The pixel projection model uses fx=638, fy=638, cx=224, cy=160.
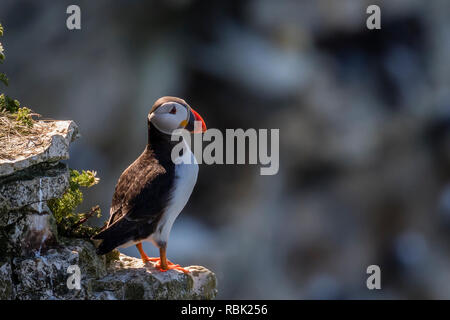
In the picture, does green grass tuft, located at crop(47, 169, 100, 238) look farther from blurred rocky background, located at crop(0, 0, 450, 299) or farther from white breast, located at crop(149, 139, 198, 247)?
blurred rocky background, located at crop(0, 0, 450, 299)

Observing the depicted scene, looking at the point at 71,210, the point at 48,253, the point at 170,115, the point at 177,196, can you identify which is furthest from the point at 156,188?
the point at 48,253

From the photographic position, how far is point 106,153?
9914mm

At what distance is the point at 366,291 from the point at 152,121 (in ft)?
26.2

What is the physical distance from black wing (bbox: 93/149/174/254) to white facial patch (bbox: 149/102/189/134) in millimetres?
255

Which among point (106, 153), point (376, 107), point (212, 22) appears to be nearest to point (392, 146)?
point (376, 107)

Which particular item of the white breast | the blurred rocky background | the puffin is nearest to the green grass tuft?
the puffin

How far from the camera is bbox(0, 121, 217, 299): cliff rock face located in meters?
3.86

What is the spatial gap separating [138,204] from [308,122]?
734cm

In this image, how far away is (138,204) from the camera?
13.5ft

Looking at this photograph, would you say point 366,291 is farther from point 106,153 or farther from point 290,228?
point 106,153

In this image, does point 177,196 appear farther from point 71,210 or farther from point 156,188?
point 71,210

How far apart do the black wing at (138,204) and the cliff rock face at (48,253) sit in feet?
0.71

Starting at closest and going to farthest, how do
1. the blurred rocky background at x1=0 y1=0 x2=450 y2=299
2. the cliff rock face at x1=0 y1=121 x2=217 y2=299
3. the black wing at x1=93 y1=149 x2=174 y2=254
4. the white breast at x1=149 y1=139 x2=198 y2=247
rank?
1. the cliff rock face at x1=0 y1=121 x2=217 y2=299
2. the black wing at x1=93 y1=149 x2=174 y2=254
3. the white breast at x1=149 y1=139 x2=198 y2=247
4. the blurred rocky background at x1=0 y1=0 x2=450 y2=299

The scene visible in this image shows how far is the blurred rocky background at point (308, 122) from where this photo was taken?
34.3ft
